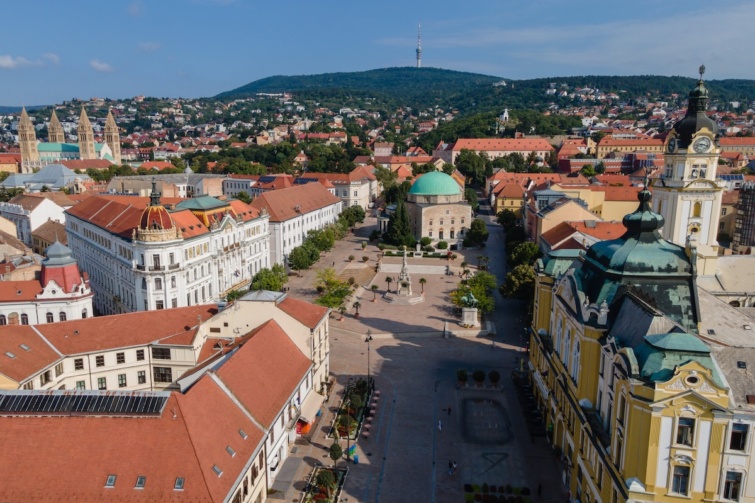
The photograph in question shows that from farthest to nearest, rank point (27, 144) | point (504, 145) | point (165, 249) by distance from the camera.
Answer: point (504, 145) < point (27, 144) < point (165, 249)

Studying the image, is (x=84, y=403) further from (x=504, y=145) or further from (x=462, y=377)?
(x=504, y=145)

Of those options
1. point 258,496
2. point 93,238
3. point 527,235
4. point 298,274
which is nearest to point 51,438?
point 258,496

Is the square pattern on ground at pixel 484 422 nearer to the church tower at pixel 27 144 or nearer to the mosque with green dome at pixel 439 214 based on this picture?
the mosque with green dome at pixel 439 214

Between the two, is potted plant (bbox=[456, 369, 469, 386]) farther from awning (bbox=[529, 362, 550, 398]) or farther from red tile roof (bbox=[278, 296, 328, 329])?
red tile roof (bbox=[278, 296, 328, 329])

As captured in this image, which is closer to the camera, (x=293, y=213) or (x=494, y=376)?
(x=494, y=376)

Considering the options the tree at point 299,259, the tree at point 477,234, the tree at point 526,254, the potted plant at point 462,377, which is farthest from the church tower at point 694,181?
the tree at point 477,234

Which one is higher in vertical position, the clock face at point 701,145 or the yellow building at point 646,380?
the clock face at point 701,145

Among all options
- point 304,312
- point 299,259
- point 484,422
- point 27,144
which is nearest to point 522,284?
point 484,422

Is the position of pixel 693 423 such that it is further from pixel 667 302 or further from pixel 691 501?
pixel 667 302
